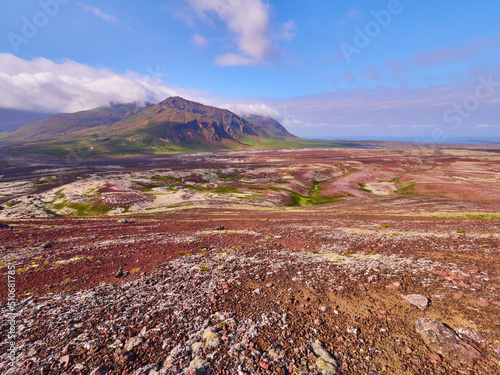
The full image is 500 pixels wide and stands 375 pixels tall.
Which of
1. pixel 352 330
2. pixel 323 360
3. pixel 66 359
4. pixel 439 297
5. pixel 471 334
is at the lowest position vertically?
pixel 66 359

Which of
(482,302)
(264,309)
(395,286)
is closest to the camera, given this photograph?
(482,302)

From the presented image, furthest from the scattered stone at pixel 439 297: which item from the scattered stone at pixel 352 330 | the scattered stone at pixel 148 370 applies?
the scattered stone at pixel 148 370

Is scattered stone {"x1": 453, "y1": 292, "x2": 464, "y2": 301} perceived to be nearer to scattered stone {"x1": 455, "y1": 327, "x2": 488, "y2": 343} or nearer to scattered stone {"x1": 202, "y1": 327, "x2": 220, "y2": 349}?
scattered stone {"x1": 455, "y1": 327, "x2": 488, "y2": 343}

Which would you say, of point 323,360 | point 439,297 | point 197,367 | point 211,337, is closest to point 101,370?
point 197,367

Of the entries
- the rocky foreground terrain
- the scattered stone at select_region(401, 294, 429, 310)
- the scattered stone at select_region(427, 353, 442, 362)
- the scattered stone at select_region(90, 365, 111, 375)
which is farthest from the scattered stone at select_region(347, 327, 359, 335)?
the scattered stone at select_region(90, 365, 111, 375)

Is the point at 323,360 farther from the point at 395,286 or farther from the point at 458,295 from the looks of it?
the point at 458,295

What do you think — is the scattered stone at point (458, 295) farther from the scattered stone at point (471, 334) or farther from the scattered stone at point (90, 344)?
the scattered stone at point (90, 344)
